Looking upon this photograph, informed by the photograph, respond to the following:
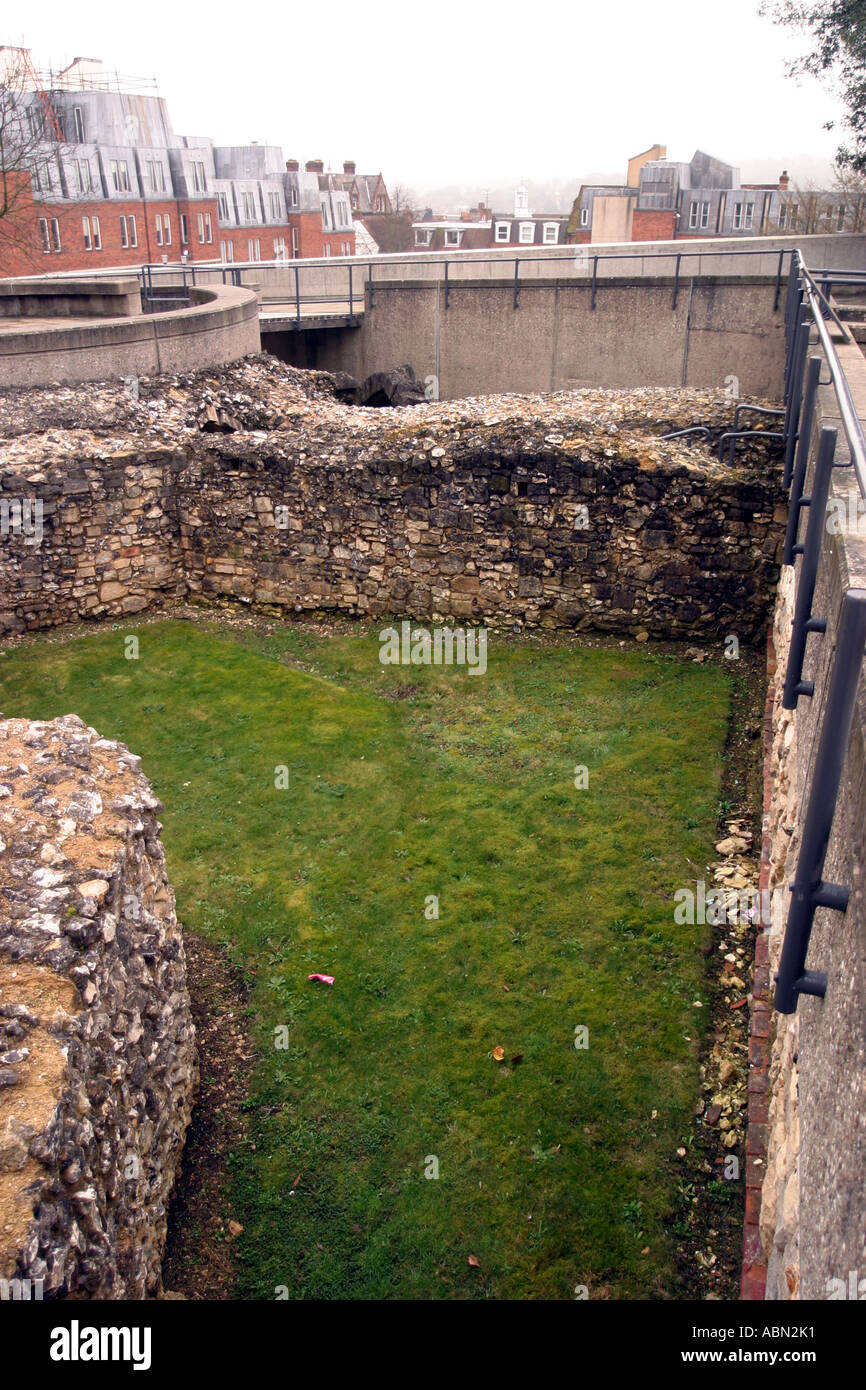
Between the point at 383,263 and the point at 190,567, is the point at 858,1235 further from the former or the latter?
the point at 383,263

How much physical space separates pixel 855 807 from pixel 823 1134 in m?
0.93

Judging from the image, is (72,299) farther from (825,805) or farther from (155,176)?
(155,176)

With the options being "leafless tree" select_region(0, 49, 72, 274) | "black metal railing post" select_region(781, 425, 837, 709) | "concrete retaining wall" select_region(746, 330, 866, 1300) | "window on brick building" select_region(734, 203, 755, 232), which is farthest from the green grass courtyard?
"window on brick building" select_region(734, 203, 755, 232)

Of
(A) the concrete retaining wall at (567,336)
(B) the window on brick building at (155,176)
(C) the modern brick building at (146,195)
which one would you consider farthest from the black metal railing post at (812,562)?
(B) the window on brick building at (155,176)

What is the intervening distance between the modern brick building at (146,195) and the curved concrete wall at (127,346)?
21607 mm

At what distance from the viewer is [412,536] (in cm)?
1317

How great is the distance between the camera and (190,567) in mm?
14547

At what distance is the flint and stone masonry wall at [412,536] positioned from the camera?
471 inches

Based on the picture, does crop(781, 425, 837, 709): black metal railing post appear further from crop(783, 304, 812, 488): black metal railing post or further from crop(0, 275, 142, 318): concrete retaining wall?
crop(0, 275, 142, 318): concrete retaining wall

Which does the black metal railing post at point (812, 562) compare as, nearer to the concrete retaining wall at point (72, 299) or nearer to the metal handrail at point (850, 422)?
the metal handrail at point (850, 422)

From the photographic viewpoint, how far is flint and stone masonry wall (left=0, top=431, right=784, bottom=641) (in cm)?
1197

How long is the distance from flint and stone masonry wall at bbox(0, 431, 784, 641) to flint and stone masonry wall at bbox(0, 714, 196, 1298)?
22.8 feet

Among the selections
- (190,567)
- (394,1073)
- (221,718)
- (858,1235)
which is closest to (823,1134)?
(858,1235)

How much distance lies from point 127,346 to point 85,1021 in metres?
12.9
